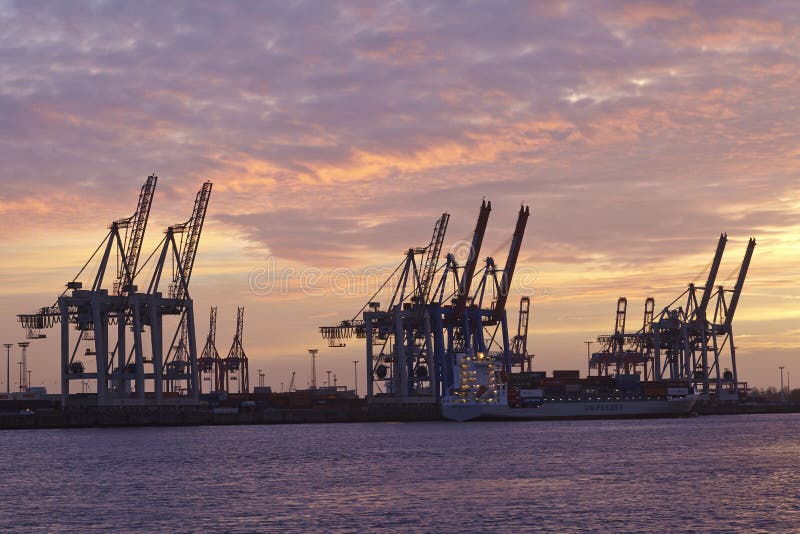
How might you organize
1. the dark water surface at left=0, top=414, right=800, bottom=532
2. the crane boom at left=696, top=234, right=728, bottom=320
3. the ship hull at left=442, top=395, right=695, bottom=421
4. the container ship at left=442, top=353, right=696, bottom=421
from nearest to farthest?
1. the dark water surface at left=0, top=414, right=800, bottom=532
2. the container ship at left=442, top=353, right=696, bottom=421
3. the ship hull at left=442, top=395, right=695, bottom=421
4. the crane boom at left=696, top=234, right=728, bottom=320

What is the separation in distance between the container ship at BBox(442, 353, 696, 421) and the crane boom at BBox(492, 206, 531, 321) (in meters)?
8.78

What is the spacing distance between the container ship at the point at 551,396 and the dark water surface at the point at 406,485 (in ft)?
120

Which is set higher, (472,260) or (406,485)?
(472,260)

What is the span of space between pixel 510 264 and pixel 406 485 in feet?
300

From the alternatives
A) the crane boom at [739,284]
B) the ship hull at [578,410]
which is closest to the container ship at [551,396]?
the ship hull at [578,410]

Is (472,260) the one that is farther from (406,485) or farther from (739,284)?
(406,485)

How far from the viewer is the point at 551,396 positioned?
15950cm

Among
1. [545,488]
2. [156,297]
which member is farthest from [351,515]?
[156,297]

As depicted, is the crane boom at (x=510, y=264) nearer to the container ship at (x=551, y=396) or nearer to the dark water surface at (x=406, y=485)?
the container ship at (x=551, y=396)

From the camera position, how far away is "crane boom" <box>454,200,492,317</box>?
146m

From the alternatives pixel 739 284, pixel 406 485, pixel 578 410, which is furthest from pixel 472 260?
pixel 406 485

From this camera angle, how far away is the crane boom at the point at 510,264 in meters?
149

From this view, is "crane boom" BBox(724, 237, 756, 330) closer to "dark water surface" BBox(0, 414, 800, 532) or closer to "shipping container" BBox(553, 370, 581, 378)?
"shipping container" BBox(553, 370, 581, 378)

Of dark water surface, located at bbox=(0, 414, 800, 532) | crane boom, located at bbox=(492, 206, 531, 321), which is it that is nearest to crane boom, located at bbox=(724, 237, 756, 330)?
crane boom, located at bbox=(492, 206, 531, 321)
